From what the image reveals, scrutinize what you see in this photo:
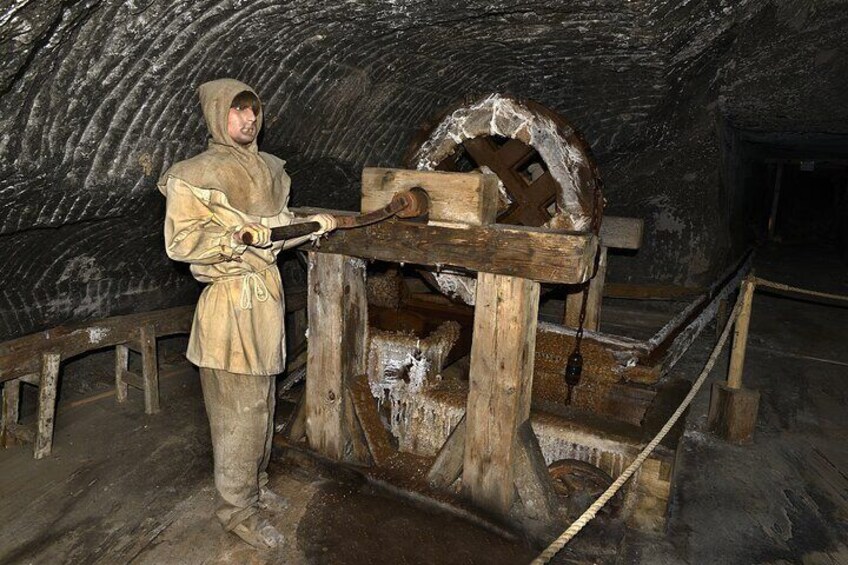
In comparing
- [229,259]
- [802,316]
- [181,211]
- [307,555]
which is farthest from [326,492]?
[802,316]

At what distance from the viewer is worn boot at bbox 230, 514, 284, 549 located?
10.1ft

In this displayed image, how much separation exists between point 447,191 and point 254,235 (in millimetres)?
1172

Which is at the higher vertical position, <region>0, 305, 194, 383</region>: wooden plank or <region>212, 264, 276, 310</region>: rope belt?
<region>212, 264, 276, 310</region>: rope belt

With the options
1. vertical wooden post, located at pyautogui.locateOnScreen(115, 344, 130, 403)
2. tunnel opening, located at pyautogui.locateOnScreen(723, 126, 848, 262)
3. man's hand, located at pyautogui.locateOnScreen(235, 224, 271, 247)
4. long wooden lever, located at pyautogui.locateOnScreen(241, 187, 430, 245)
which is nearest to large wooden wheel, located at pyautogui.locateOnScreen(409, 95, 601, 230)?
long wooden lever, located at pyautogui.locateOnScreen(241, 187, 430, 245)

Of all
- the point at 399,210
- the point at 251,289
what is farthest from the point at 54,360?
the point at 399,210

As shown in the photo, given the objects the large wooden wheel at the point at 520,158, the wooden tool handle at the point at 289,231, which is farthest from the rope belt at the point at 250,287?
the large wooden wheel at the point at 520,158

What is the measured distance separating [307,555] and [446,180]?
2163mm

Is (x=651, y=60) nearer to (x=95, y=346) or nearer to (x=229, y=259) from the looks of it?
(x=229, y=259)

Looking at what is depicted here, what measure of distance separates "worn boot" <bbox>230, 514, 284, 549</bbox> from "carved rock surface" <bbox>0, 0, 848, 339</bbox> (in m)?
2.25

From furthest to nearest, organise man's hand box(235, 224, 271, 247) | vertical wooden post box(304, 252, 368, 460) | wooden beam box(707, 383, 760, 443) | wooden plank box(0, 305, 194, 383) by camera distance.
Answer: wooden beam box(707, 383, 760, 443), wooden plank box(0, 305, 194, 383), vertical wooden post box(304, 252, 368, 460), man's hand box(235, 224, 271, 247)

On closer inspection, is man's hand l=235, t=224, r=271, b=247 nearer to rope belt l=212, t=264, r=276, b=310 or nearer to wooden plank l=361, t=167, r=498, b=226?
rope belt l=212, t=264, r=276, b=310

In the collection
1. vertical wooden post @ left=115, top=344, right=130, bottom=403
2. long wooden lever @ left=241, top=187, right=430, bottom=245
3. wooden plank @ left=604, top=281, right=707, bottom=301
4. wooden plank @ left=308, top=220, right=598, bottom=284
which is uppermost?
long wooden lever @ left=241, top=187, right=430, bottom=245

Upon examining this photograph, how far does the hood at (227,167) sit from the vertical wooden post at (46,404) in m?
2.29

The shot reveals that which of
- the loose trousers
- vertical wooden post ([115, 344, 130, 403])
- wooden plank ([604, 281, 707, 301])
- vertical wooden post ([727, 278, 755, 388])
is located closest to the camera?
the loose trousers
